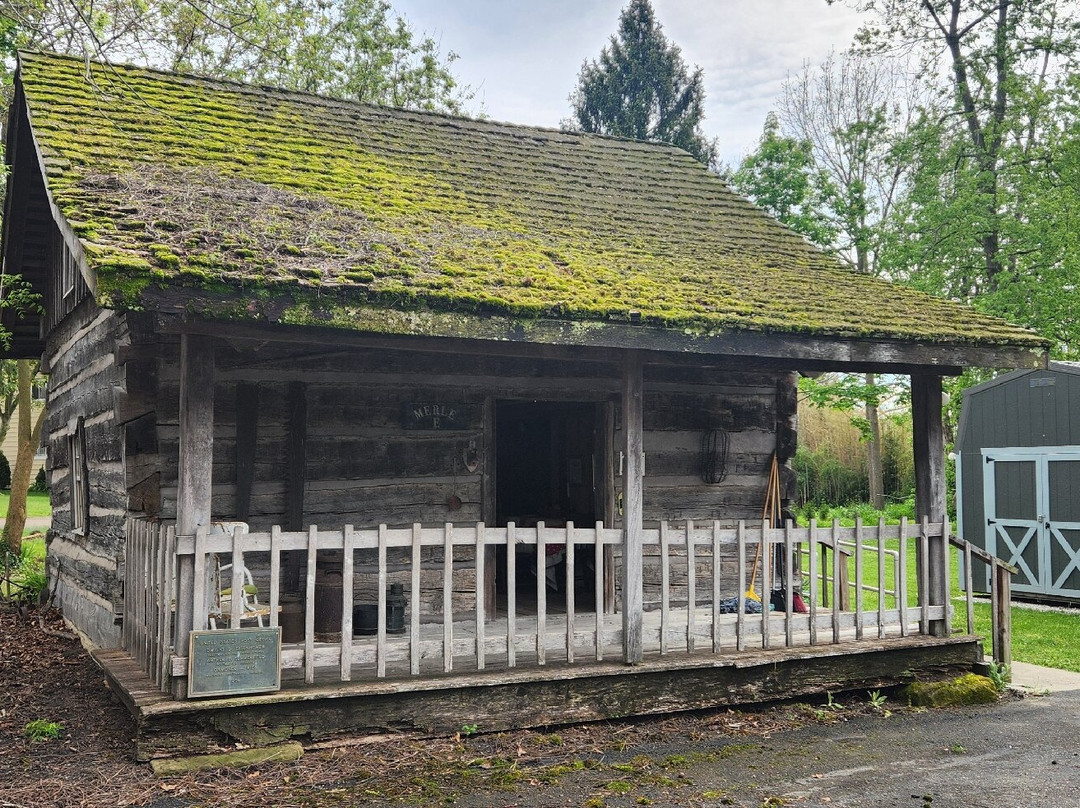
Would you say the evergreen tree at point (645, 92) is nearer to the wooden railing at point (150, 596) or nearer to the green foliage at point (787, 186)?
the green foliage at point (787, 186)

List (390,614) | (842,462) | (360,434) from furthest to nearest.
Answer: (842,462), (360,434), (390,614)

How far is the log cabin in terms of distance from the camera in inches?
251

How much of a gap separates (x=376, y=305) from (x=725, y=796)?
11.9ft

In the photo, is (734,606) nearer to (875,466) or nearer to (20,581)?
(20,581)

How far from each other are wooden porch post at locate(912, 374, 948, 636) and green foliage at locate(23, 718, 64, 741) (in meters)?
6.96

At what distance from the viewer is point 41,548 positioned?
20.8 meters

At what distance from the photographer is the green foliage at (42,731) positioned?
682cm

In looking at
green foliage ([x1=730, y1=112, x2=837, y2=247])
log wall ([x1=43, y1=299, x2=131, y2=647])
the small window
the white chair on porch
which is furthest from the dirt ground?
green foliage ([x1=730, y1=112, x2=837, y2=247])

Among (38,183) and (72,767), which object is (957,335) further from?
(38,183)

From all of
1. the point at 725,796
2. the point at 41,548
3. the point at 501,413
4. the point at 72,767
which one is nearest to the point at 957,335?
the point at 725,796

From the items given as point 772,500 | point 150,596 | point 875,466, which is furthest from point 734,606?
point 875,466

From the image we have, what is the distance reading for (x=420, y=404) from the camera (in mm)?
9102

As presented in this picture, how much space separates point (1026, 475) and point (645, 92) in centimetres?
2422

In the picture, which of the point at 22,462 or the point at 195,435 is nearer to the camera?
the point at 195,435
